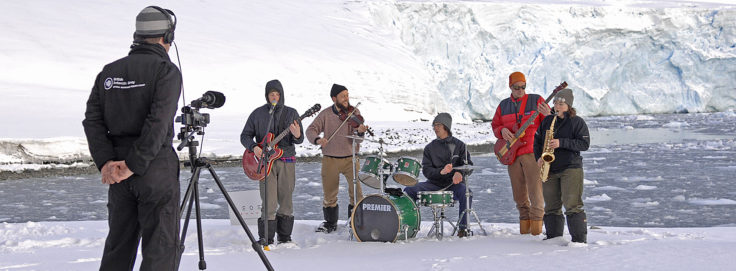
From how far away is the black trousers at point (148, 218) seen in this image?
3.39 metres

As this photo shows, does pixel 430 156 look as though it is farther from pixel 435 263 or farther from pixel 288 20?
pixel 288 20

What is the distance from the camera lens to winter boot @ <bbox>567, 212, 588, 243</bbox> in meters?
6.11

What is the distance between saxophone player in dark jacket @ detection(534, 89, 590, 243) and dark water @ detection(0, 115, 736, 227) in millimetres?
3087

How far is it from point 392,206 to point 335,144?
4.34 feet

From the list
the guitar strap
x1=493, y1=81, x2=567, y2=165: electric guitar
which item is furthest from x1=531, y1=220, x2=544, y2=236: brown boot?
the guitar strap

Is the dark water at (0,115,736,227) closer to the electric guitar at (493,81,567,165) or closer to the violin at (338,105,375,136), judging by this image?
the violin at (338,105,375,136)

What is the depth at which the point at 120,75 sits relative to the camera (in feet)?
11.2

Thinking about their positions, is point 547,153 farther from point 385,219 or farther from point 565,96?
point 385,219

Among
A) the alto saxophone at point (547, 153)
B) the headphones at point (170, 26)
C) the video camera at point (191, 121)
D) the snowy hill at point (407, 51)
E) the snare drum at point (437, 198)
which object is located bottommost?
the snare drum at point (437, 198)

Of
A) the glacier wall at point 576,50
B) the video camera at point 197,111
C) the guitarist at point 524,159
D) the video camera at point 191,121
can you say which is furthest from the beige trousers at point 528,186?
the glacier wall at point 576,50

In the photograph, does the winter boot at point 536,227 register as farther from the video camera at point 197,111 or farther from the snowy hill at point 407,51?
the snowy hill at point 407,51

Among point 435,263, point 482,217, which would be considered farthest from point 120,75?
point 482,217

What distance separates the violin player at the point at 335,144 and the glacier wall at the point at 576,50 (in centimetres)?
3247

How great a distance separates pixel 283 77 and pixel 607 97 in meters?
21.7
